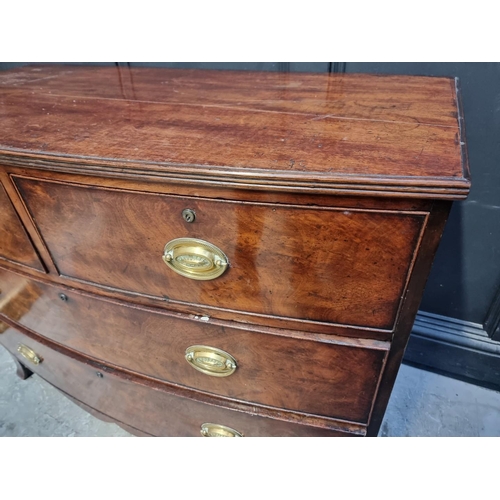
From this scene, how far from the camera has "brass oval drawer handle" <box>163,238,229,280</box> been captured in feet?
2.06

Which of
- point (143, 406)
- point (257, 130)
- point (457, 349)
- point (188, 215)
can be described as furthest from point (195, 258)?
point (457, 349)

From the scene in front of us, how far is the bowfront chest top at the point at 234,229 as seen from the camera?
1.78 ft

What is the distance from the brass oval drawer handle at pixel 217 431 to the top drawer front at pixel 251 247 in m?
0.40

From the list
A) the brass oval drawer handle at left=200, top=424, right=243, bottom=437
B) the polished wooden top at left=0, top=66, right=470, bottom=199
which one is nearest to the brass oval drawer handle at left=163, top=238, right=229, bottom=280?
the polished wooden top at left=0, top=66, right=470, bottom=199

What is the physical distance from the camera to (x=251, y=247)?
1.98 feet

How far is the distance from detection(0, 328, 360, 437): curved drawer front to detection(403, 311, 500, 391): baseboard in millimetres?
639

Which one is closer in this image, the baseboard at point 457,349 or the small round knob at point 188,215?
the small round knob at point 188,215

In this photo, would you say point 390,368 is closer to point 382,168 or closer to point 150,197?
point 382,168

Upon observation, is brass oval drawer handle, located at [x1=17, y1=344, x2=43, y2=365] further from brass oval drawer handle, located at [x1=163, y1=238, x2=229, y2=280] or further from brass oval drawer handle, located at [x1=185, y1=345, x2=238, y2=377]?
brass oval drawer handle, located at [x1=163, y1=238, x2=229, y2=280]

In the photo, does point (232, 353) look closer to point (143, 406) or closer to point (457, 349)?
point (143, 406)

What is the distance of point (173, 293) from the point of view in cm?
Answer: 73

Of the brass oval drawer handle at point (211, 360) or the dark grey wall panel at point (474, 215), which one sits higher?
the dark grey wall panel at point (474, 215)

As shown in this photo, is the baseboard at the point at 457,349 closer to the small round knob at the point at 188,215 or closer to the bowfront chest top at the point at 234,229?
the bowfront chest top at the point at 234,229

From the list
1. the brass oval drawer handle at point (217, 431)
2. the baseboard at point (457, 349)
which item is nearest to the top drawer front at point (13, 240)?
the brass oval drawer handle at point (217, 431)
